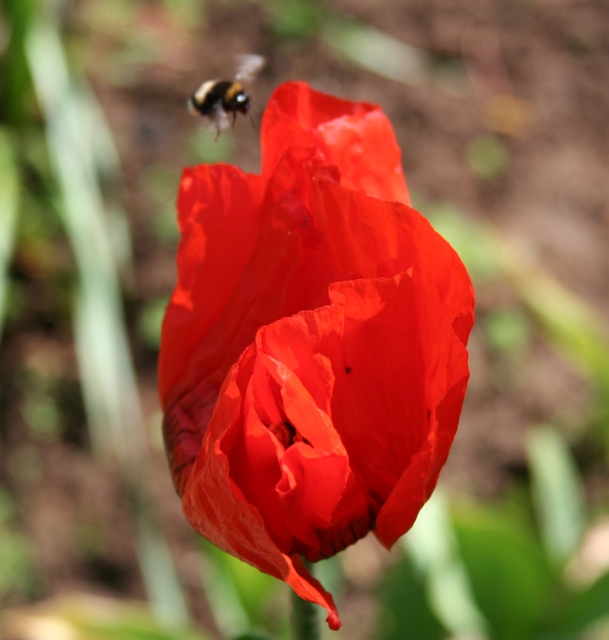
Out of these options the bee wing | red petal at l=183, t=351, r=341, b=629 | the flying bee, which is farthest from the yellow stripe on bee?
red petal at l=183, t=351, r=341, b=629

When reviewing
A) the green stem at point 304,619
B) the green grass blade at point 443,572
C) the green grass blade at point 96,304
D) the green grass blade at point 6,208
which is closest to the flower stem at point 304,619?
the green stem at point 304,619

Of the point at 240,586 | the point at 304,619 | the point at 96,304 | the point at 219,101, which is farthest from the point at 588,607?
the point at 96,304

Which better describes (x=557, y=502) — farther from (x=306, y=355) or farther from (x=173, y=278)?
(x=306, y=355)

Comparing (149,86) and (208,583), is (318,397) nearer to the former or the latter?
(208,583)

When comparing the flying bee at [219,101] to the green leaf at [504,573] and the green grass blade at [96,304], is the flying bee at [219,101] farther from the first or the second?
the green grass blade at [96,304]

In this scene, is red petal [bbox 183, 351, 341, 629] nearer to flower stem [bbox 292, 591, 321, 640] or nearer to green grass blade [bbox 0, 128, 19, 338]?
flower stem [bbox 292, 591, 321, 640]

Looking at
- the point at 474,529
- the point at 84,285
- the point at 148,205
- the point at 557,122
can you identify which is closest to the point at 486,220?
the point at 557,122
